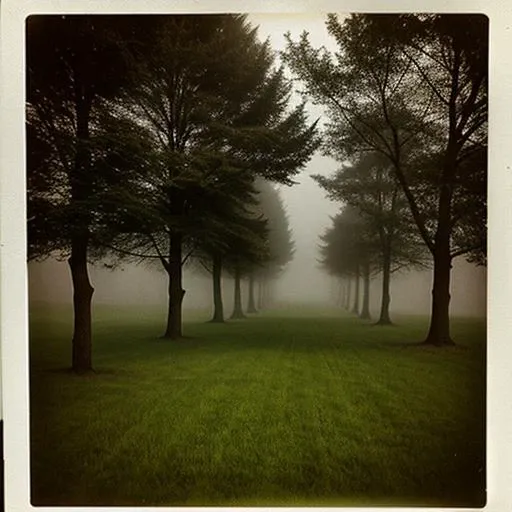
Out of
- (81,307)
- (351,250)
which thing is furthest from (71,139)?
(351,250)

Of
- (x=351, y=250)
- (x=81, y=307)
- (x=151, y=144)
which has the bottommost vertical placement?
(x=81, y=307)

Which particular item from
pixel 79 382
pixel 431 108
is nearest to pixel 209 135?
pixel 431 108

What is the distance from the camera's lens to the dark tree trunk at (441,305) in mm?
1197

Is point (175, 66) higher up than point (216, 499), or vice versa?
point (175, 66)

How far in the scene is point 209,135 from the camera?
1.21 meters

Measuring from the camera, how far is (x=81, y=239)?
1.22 m

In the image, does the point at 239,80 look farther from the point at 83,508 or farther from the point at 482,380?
the point at 83,508

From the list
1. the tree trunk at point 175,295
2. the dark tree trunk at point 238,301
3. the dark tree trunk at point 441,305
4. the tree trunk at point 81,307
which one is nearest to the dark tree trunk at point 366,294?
the dark tree trunk at point 441,305

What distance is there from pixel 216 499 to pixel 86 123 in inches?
30.8

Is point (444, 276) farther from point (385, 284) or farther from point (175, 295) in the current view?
point (175, 295)

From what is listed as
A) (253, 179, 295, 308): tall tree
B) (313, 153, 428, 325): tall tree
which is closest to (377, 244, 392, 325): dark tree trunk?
(313, 153, 428, 325): tall tree

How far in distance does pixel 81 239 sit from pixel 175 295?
22cm

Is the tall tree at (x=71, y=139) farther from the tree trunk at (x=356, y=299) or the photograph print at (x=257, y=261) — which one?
the tree trunk at (x=356, y=299)

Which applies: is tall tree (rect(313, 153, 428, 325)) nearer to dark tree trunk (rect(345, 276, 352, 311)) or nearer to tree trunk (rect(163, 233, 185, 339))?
dark tree trunk (rect(345, 276, 352, 311))
